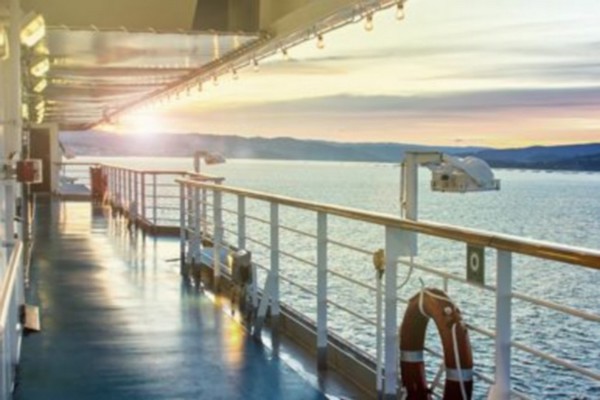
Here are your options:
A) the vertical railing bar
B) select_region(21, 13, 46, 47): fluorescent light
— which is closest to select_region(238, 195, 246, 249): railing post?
the vertical railing bar

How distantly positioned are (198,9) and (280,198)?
2090 millimetres

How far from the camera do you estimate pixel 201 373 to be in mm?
3574

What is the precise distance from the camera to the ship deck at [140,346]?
3355 millimetres

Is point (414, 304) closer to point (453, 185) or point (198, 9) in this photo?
point (453, 185)

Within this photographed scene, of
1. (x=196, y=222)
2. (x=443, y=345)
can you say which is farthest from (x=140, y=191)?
(x=443, y=345)

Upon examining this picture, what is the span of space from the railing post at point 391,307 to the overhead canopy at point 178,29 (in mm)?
1536

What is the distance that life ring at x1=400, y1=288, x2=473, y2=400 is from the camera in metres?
2.35

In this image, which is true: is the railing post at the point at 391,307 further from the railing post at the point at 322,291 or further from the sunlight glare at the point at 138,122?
the sunlight glare at the point at 138,122

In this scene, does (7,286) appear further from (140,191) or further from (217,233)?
(140,191)

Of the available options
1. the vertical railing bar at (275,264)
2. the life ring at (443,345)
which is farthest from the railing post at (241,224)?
the life ring at (443,345)

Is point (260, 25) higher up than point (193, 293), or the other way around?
point (260, 25)

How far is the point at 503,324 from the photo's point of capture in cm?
223

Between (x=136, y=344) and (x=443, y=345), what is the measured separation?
2.09 metres

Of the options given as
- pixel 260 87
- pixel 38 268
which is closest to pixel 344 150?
pixel 260 87
